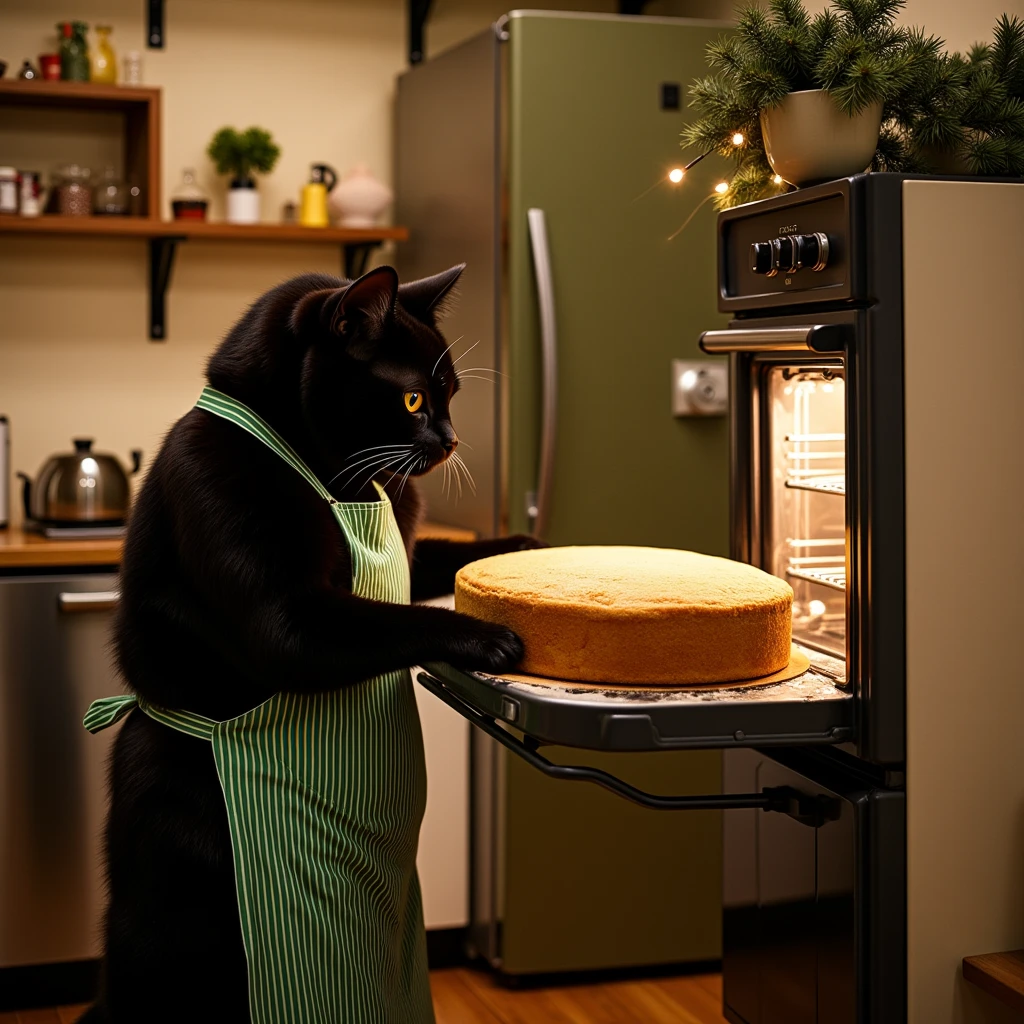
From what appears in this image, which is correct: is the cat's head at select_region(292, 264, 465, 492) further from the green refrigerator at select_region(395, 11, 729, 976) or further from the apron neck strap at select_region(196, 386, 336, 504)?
the green refrigerator at select_region(395, 11, 729, 976)

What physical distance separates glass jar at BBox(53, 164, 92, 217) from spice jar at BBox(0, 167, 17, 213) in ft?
0.30

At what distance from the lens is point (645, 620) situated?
1306 millimetres

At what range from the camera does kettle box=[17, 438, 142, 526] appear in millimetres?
2855

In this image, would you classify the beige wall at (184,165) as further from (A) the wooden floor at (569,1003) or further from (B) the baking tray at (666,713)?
(B) the baking tray at (666,713)

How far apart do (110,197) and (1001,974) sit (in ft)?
7.94

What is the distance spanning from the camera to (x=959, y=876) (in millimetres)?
1446

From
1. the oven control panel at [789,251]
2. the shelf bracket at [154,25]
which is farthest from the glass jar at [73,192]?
the oven control panel at [789,251]

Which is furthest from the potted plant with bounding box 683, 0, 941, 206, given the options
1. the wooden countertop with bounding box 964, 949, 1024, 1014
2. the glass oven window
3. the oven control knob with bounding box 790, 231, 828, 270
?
the wooden countertop with bounding box 964, 949, 1024, 1014

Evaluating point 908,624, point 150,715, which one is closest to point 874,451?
point 908,624

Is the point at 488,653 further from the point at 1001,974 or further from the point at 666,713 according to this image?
the point at 1001,974

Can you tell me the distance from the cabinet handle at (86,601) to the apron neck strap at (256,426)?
1281mm

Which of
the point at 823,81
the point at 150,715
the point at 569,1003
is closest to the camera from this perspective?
the point at 823,81

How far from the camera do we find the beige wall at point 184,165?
3166mm

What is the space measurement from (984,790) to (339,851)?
2.33ft
